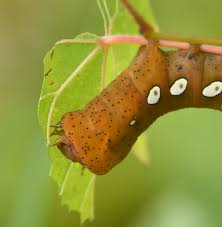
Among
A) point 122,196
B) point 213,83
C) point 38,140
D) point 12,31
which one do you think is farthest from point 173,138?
point 213,83

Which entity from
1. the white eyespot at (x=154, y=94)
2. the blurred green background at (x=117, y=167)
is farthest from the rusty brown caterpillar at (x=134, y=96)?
the blurred green background at (x=117, y=167)

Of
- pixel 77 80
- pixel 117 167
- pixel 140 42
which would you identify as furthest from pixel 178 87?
pixel 117 167

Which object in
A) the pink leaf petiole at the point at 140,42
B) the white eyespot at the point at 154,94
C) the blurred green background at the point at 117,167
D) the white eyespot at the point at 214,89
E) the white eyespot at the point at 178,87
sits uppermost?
the pink leaf petiole at the point at 140,42

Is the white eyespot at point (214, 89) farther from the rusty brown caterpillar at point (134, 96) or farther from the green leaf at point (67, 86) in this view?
the green leaf at point (67, 86)

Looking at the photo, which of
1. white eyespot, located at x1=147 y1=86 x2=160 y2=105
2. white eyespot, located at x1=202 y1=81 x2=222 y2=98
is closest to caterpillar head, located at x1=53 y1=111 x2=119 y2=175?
white eyespot, located at x1=147 y1=86 x2=160 y2=105

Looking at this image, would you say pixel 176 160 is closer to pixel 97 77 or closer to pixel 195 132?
pixel 195 132

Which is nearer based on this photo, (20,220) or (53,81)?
(53,81)

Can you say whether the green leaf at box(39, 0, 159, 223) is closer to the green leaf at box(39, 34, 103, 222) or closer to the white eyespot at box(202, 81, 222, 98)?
the green leaf at box(39, 34, 103, 222)

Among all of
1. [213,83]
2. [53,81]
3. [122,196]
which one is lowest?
[122,196]
